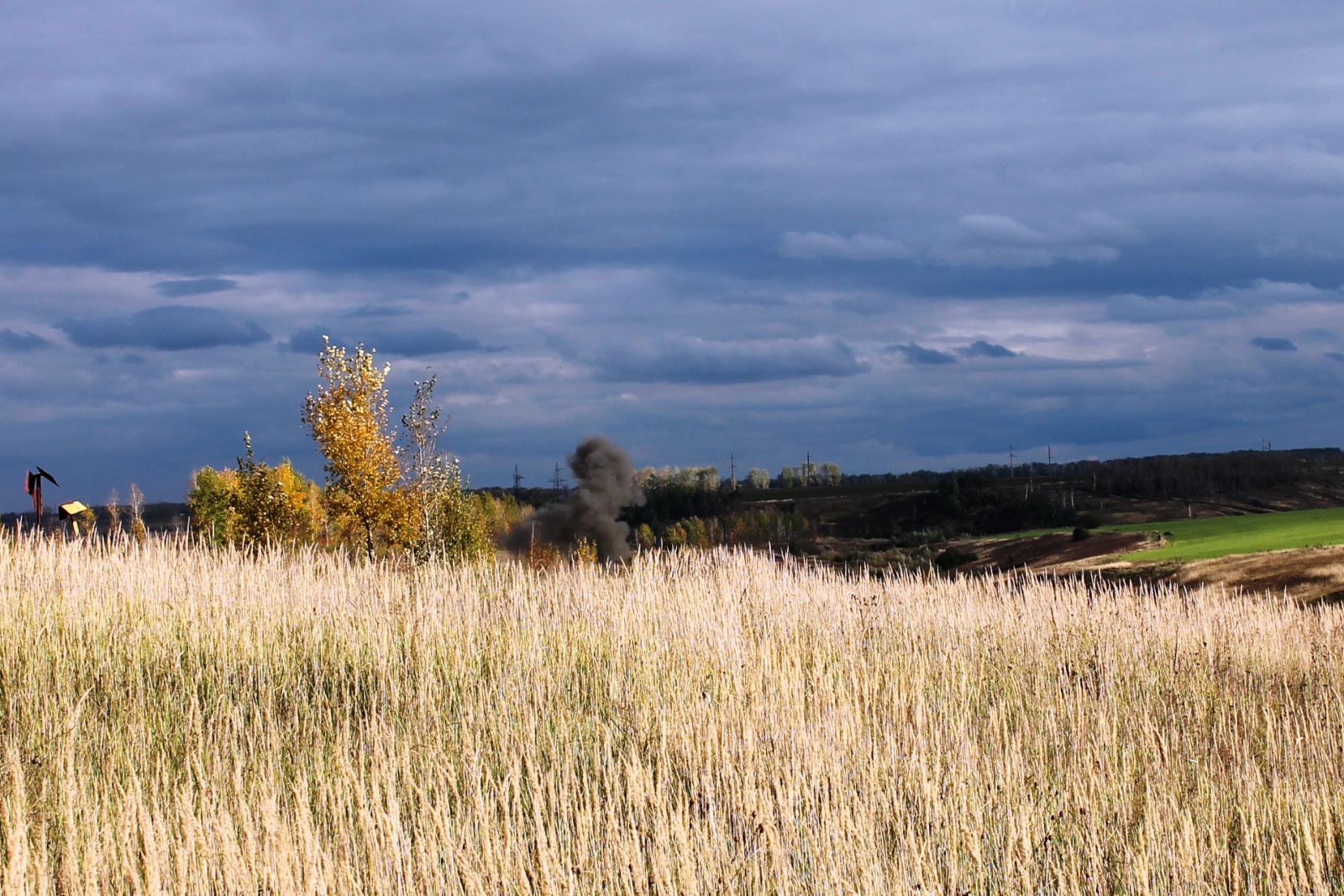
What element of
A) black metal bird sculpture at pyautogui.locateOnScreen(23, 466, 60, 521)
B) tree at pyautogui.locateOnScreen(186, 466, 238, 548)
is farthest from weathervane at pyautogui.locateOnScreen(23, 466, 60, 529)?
tree at pyautogui.locateOnScreen(186, 466, 238, 548)

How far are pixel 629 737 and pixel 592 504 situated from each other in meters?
84.1

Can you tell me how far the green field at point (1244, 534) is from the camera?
3503 cm

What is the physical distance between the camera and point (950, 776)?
7227 millimetres

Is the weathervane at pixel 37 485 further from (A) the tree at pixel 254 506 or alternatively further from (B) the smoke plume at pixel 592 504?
(B) the smoke plume at pixel 592 504

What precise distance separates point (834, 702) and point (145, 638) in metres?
6.38

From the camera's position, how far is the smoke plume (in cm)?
9044

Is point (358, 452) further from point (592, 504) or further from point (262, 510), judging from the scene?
point (592, 504)

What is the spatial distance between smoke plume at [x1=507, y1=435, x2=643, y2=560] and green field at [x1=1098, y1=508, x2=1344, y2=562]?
4617 centimetres

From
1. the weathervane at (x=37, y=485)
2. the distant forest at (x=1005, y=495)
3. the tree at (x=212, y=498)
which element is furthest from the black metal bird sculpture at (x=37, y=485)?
the distant forest at (x=1005, y=495)

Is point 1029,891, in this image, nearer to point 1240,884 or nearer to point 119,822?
point 1240,884

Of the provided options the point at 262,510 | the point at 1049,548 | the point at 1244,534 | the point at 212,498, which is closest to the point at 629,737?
the point at 262,510

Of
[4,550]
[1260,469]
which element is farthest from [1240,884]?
[1260,469]

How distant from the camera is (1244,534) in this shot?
1644 inches

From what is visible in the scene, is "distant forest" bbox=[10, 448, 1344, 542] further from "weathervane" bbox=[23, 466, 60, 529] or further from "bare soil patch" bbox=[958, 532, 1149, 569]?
"weathervane" bbox=[23, 466, 60, 529]
